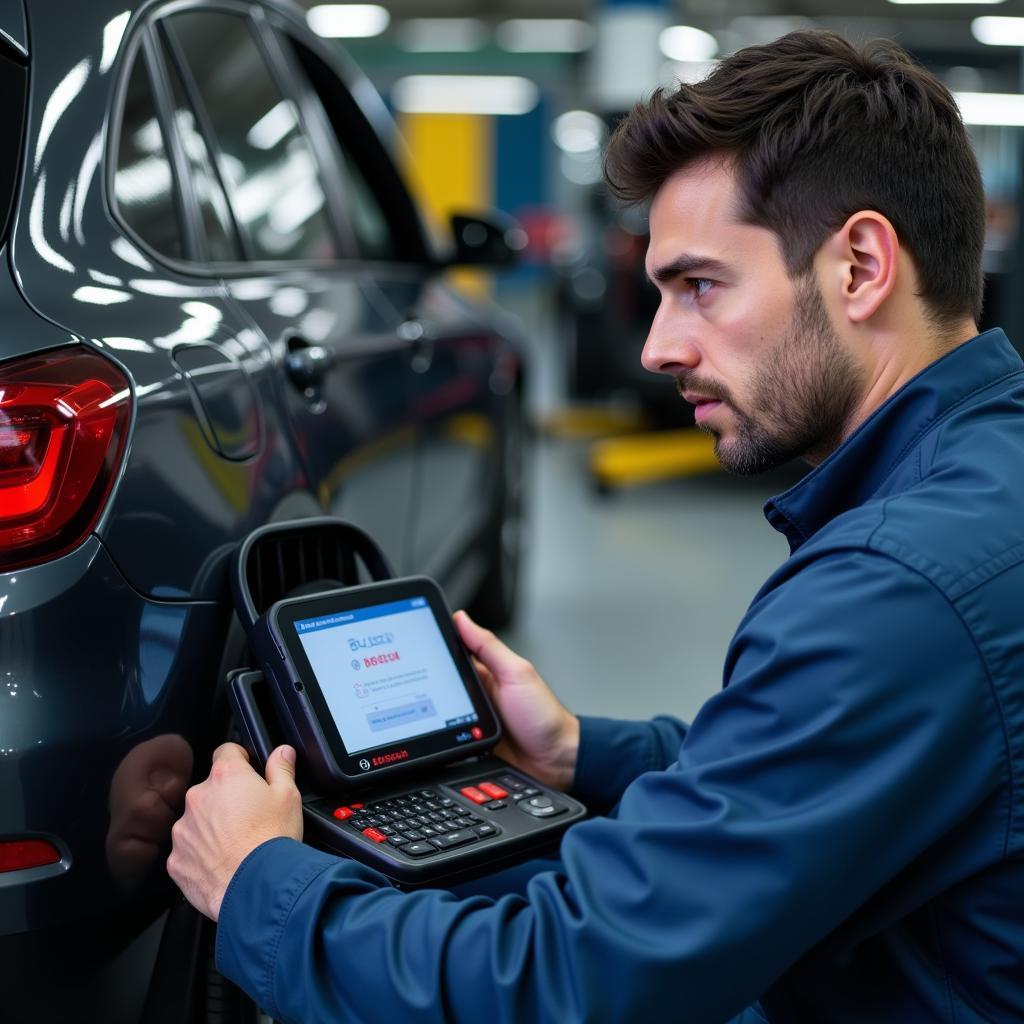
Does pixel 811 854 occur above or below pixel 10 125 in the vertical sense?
below

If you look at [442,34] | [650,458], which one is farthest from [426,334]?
[442,34]

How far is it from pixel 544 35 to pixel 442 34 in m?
1.63

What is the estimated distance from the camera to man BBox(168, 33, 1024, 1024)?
3.06 feet

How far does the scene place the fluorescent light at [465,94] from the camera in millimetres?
22234

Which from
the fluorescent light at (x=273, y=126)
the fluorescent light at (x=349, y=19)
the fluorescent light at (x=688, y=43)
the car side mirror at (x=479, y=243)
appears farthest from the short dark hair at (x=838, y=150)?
the fluorescent light at (x=688, y=43)

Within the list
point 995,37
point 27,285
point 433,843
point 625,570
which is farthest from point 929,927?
point 995,37

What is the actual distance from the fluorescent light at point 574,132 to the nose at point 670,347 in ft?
76.2

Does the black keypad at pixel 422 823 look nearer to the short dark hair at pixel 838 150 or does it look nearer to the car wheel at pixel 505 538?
the short dark hair at pixel 838 150

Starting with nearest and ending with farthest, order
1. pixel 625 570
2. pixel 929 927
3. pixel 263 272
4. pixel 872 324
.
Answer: pixel 929 927 < pixel 872 324 < pixel 263 272 < pixel 625 570

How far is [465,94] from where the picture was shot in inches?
910

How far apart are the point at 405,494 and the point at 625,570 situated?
2.65m

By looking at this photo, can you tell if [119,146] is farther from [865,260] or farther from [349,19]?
[349,19]

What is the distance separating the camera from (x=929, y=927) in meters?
1.02

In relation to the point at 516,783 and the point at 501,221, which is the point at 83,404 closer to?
the point at 516,783
